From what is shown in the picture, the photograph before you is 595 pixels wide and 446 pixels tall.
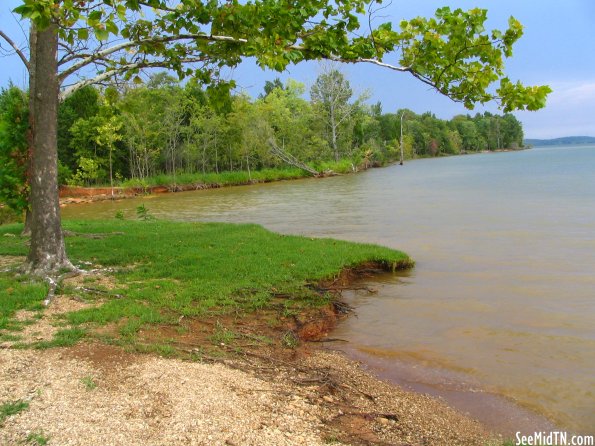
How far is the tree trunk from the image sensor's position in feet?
24.9

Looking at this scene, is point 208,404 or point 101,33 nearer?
point 208,404

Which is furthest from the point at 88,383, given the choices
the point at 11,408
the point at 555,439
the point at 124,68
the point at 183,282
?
the point at 124,68

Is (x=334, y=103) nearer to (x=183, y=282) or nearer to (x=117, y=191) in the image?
(x=117, y=191)

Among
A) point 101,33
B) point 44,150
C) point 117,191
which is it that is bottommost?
point 117,191

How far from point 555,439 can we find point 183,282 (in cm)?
570

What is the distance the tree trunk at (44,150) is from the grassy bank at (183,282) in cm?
63

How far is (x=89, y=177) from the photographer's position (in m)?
37.2

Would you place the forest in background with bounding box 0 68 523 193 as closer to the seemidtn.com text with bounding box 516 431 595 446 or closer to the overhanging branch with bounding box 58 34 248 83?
the overhanging branch with bounding box 58 34 248 83

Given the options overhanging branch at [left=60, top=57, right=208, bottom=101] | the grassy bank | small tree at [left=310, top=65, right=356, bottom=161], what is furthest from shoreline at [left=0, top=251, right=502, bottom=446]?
small tree at [left=310, top=65, right=356, bottom=161]

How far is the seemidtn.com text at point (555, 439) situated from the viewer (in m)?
4.48

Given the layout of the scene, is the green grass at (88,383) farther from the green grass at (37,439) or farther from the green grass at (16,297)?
the green grass at (16,297)

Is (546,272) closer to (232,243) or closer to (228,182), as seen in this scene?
(232,243)

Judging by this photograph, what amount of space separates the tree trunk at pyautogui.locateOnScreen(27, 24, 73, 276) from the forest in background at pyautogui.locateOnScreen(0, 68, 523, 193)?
1.48 metres

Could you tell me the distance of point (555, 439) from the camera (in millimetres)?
4605
